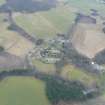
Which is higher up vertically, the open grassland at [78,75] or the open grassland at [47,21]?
the open grassland at [78,75]

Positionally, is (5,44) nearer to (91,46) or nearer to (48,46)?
(48,46)

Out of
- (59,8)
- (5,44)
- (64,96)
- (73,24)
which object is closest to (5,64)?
(5,44)

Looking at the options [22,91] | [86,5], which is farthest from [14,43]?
[86,5]

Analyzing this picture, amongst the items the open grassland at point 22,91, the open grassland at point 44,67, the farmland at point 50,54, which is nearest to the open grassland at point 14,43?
the farmland at point 50,54

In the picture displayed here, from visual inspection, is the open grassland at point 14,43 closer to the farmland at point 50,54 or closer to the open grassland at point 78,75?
the farmland at point 50,54

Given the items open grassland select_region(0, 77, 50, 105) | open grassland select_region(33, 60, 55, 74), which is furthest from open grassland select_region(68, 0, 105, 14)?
open grassland select_region(0, 77, 50, 105)

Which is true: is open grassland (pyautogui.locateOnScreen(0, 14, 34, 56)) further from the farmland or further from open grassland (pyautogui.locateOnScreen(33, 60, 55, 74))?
open grassland (pyautogui.locateOnScreen(33, 60, 55, 74))
